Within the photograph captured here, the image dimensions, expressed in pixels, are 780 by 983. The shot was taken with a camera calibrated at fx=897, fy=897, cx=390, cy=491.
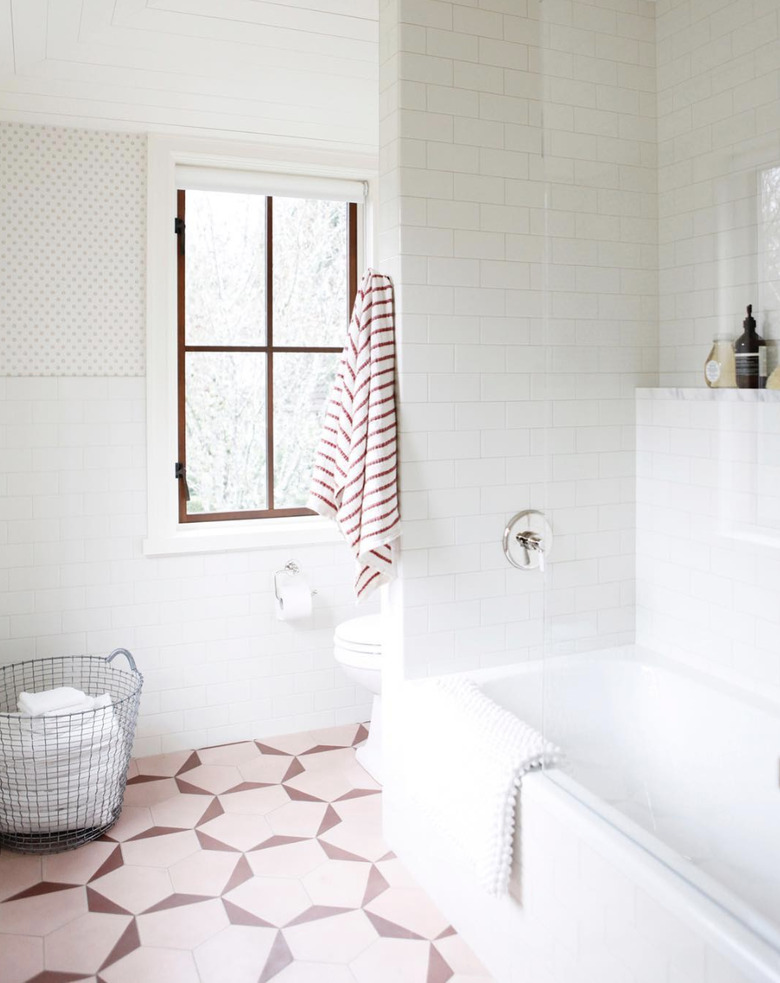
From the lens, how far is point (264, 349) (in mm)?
3801

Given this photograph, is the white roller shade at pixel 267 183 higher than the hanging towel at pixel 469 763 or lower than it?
higher

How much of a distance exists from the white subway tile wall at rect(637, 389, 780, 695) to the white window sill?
152 cm

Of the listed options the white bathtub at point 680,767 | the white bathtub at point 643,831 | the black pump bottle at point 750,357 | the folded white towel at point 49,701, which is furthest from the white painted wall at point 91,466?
the black pump bottle at point 750,357

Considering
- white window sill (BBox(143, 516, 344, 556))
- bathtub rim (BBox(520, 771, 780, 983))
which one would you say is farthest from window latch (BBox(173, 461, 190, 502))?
bathtub rim (BBox(520, 771, 780, 983))

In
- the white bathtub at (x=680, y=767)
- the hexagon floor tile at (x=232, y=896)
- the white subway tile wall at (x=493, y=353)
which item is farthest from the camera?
the white subway tile wall at (x=493, y=353)

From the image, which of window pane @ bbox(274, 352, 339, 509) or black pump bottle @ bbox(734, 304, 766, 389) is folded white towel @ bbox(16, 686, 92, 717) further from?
black pump bottle @ bbox(734, 304, 766, 389)

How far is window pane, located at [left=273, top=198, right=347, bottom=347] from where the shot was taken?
3814mm

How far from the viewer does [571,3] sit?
7.78ft

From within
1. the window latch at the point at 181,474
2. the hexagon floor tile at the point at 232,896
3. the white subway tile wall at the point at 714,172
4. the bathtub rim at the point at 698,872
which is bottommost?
the hexagon floor tile at the point at 232,896

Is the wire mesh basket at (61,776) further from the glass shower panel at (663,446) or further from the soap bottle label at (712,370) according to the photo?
the soap bottle label at (712,370)

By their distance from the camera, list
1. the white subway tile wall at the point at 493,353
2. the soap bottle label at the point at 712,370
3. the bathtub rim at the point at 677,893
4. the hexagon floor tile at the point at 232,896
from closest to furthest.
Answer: the bathtub rim at the point at 677,893
the soap bottle label at the point at 712,370
the hexagon floor tile at the point at 232,896
the white subway tile wall at the point at 493,353

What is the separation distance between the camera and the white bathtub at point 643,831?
160cm

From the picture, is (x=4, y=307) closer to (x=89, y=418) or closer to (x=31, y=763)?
(x=89, y=418)

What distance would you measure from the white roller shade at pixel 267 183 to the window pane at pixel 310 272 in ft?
0.35
